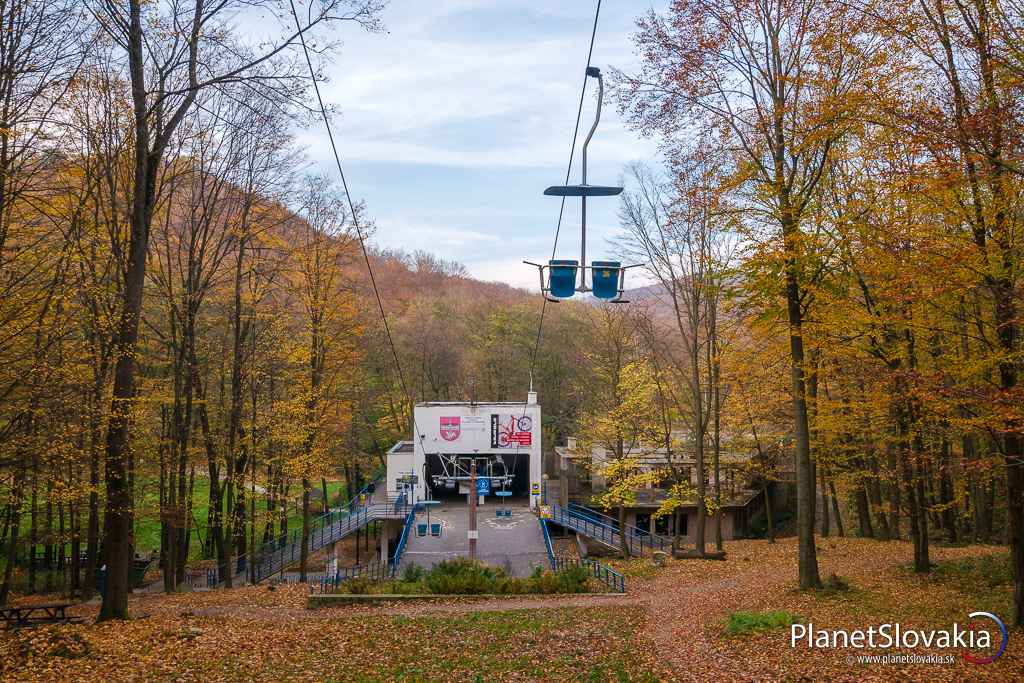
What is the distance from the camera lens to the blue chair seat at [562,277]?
9.36 metres

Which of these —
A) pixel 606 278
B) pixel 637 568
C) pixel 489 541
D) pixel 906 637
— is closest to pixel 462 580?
pixel 637 568

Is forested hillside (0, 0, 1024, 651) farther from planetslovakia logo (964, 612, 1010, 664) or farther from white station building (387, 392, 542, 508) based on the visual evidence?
white station building (387, 392, 542, 508)

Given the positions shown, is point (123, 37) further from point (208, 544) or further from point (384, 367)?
point (384, 367)

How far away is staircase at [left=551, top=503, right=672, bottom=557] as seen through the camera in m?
29.0

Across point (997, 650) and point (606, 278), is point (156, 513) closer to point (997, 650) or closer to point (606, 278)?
point (606, 278)

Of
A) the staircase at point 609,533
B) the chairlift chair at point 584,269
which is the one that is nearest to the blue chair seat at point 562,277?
the chairlift chair at point 584,269

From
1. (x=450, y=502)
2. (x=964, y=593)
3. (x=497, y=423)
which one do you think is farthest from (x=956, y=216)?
(x=450, y=502)

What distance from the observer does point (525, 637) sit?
11.8 meters

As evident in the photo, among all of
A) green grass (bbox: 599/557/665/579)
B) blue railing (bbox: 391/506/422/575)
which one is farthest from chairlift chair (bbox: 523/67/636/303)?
blue railing (bbox: 391/506/422/575)

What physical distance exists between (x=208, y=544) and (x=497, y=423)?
14610 millimetres

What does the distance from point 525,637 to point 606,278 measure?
6.25 metres

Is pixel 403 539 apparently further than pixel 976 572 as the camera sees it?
Yes

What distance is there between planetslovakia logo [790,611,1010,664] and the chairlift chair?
5.76 meters

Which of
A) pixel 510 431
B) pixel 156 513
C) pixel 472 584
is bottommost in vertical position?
pixel 472 584
